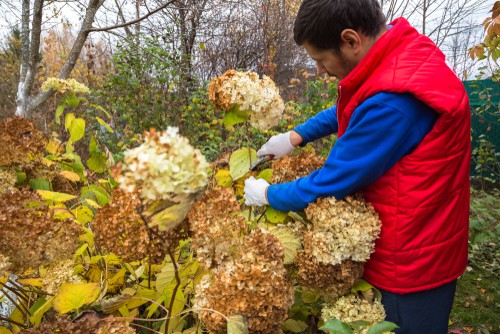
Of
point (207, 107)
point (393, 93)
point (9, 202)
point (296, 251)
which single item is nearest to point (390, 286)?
point (296, 251)

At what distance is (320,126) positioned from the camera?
5.48 feet

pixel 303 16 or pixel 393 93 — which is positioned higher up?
pixel 303 16

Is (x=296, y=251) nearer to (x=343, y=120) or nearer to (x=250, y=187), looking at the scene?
(x=250, y=187)

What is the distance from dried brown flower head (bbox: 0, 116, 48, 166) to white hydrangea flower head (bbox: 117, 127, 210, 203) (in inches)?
32.6

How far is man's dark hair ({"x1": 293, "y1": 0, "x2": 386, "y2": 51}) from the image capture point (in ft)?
3.81

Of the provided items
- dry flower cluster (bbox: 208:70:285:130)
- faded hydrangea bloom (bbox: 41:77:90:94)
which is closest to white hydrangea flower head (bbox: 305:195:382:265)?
dry flower cluster (bbox: 208:70:285:130)

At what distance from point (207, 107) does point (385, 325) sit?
5.07 meters

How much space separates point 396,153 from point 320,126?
0.58 meters

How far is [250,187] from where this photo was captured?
1.26 metres

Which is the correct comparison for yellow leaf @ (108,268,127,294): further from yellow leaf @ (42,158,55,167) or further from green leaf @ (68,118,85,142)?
green leaf @ (68,118,85,142)

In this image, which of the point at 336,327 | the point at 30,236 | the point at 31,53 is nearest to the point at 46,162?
the point at 30,236

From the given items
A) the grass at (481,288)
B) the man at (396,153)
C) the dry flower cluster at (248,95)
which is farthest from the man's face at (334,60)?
the grass at (481,288)

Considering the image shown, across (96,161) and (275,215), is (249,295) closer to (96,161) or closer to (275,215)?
(275,215)

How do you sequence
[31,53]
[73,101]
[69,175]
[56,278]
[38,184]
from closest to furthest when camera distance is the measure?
[56,278], [38,184], [69,175], [73,101], [31,53]
